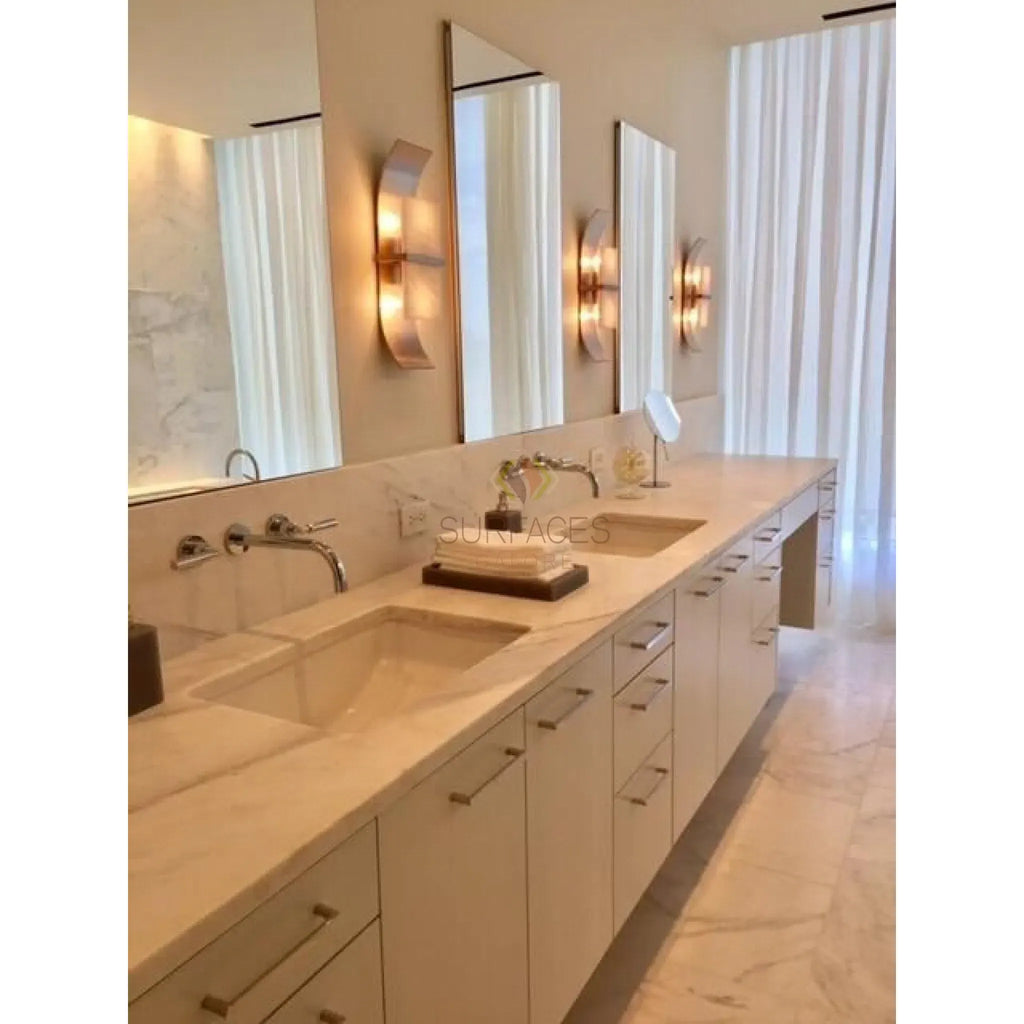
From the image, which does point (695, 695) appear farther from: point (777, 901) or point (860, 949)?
point (860, 949)

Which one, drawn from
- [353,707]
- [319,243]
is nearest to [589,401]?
[319,243]

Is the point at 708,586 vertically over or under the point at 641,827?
over

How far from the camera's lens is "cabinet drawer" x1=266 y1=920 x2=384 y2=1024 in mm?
950

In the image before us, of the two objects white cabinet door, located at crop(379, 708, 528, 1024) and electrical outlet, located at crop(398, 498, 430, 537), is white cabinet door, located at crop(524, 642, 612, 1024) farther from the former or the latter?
electrical outlet, located at crop(398, 498, 430, 537)

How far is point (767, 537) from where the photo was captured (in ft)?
9.27

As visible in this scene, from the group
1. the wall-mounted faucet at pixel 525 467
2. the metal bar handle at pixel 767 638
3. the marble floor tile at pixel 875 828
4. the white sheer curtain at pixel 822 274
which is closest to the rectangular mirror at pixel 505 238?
the wall-mounted faucet at pixel 525 467

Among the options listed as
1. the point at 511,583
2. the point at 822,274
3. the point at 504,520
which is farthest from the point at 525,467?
the point at 822,274

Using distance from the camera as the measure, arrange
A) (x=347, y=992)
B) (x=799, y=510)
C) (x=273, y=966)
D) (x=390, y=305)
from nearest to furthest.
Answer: (x=273, y=966), (x=347, y=992), (x=390, y=305), (x=799, y=510)

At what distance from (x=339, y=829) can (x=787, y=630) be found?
151 inches

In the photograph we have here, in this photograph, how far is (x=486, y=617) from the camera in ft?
5.63

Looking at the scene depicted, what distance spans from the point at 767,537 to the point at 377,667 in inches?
58.9

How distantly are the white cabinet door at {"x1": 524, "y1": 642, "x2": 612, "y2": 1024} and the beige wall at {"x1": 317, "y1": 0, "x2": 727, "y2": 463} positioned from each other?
0.76m

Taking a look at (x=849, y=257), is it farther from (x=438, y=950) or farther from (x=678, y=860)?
(x=438, y=950)

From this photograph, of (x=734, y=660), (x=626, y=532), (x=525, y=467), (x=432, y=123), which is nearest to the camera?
(x=432, y=123)
